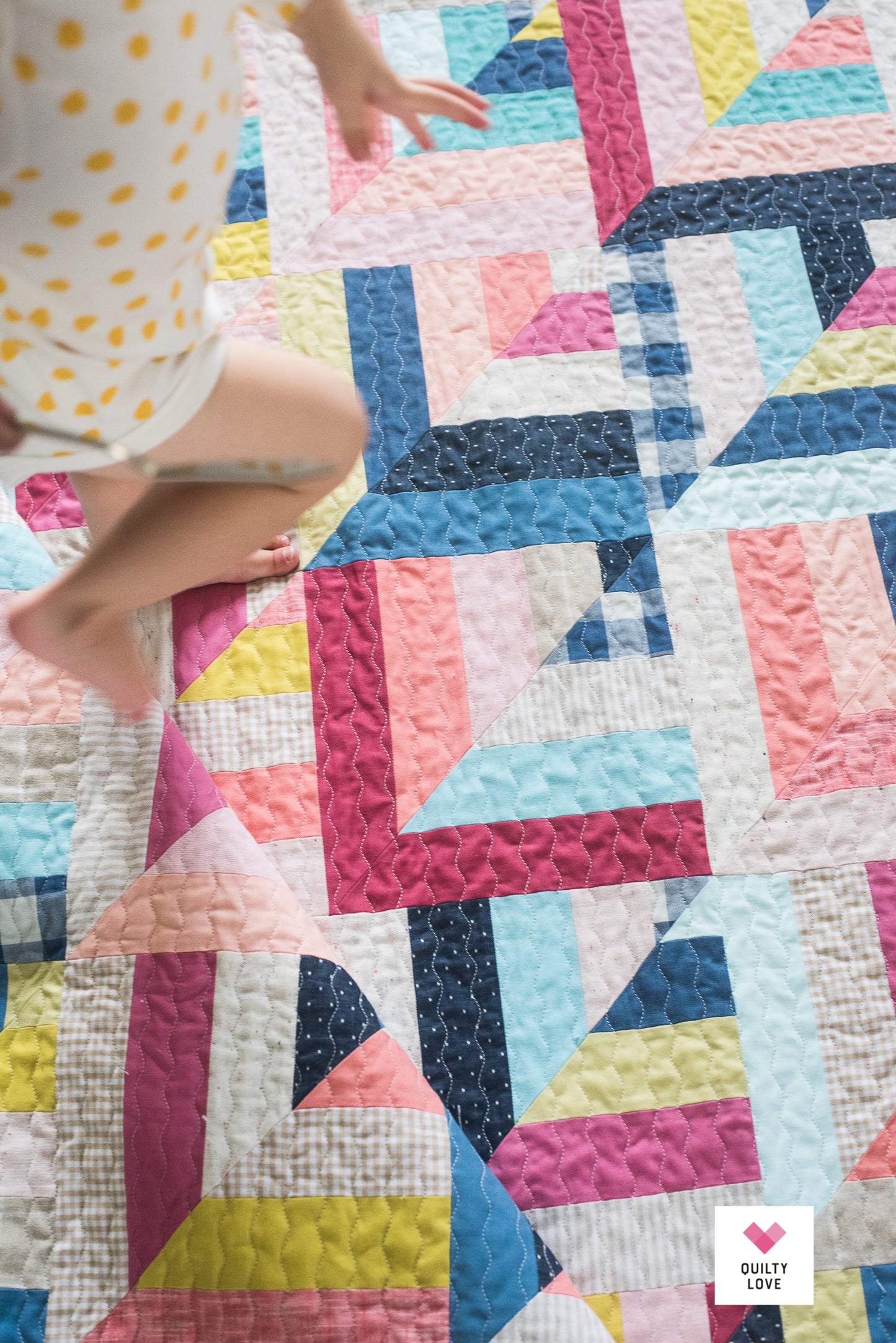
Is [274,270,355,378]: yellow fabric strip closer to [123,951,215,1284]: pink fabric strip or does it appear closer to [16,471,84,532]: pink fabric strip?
[16,471,84,532]: pink fabric strip

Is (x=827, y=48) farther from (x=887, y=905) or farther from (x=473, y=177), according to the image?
(x=887, y=905)

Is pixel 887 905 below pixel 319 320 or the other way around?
below

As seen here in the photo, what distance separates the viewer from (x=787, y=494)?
1.07m

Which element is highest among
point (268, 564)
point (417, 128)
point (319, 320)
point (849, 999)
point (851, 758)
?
point (417, 128)

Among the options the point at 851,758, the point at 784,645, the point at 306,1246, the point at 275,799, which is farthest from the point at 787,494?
the point at 306,1246

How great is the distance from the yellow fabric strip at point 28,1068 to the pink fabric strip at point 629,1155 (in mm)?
369

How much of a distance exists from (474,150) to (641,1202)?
3.58 ft

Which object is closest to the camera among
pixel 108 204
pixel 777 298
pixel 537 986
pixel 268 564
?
pixel 108 204

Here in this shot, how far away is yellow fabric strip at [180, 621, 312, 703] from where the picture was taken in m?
1.02

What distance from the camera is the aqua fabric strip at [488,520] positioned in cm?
106

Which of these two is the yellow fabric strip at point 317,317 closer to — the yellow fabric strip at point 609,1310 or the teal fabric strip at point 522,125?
the teal fabric strip at point 522,125

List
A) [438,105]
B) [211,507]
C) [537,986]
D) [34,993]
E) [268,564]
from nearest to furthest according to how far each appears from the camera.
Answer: [211,507], [438,105], [34,993], [537,986], [268,564]

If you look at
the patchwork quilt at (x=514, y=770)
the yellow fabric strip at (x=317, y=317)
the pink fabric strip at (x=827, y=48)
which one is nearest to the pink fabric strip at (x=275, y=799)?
the patchwork quilt at (x=514, y=770)

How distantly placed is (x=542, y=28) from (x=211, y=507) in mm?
915
